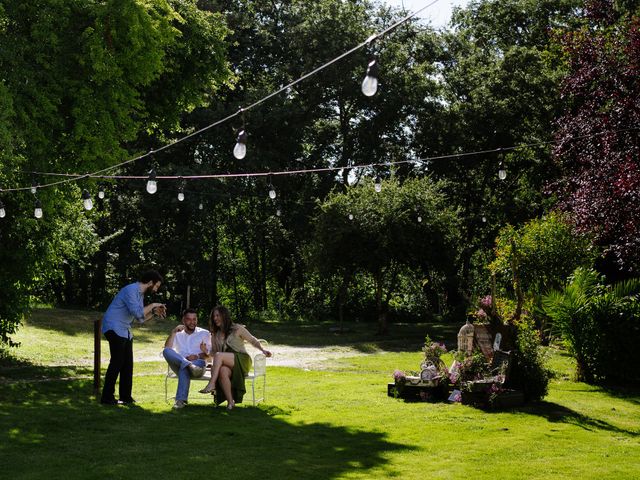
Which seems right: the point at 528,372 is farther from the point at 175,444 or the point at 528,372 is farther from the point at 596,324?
the point at 175,444

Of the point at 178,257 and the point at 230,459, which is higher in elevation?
the point at 178,257

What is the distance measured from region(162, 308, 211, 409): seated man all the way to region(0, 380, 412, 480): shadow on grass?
37 cm

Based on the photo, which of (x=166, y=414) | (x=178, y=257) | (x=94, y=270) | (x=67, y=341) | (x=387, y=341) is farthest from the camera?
(x=94, y=270)

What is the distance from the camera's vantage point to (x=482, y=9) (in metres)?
34.0

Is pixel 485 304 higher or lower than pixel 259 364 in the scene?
higher

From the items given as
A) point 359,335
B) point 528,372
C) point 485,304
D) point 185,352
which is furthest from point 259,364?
point 359,335

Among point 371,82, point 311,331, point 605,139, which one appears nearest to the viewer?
point 371,82

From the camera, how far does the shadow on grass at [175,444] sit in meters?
7.04

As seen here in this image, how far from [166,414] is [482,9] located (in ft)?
91.5

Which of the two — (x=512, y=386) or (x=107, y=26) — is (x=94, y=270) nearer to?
(x=107, y=26)

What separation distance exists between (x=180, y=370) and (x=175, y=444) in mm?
2408

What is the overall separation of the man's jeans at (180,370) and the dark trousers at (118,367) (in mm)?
539

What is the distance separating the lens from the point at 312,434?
8.89m

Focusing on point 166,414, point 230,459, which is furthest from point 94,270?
point 230,459
